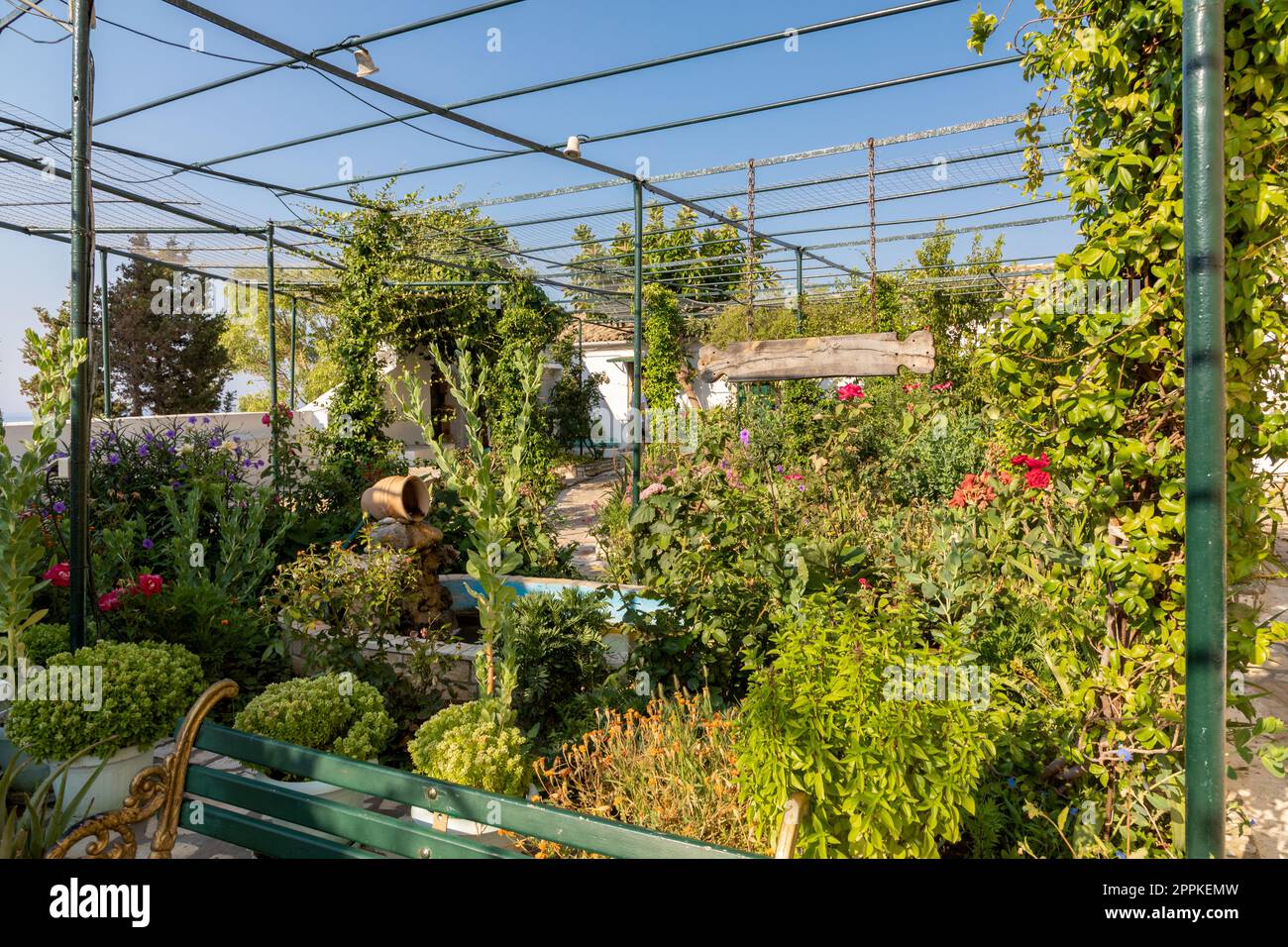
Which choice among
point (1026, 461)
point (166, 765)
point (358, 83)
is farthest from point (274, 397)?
point (1026, 461)

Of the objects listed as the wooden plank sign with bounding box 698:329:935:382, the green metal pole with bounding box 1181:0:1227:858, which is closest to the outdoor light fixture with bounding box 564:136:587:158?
the wooden plank sign with bounding box 698:329:935:382

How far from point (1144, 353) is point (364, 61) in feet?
16.4

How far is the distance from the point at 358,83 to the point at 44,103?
3.68 metres

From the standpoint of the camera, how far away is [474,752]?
2.58 metres

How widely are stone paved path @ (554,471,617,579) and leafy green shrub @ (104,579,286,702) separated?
2829mm

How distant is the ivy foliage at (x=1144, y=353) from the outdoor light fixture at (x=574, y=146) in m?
4.65

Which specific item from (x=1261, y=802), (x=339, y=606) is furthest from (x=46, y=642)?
(x=1261, y=802)

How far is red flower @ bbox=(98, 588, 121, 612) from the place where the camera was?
3828mm

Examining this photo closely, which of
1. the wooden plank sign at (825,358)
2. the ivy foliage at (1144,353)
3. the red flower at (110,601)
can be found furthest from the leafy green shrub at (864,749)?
the wooden plank sign at (825,358)

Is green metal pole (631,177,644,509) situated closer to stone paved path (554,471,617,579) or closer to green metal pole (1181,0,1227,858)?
stone paved path (554,471,617,579)

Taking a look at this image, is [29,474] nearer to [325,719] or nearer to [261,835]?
[325,719]

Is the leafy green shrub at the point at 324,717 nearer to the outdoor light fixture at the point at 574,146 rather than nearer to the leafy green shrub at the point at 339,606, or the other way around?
the leafy green shrub at the point at 339,606
